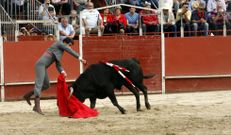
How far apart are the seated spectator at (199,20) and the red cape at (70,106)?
634cm

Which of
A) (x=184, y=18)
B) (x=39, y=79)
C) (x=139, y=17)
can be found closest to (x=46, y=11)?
(x=139, y=17)

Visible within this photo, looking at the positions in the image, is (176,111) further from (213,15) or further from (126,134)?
(213,15)

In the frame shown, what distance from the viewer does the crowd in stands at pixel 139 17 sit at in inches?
650

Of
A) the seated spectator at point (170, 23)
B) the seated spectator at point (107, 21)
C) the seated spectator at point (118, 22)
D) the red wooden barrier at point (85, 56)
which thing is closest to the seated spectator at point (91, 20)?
the seated spectator at point (107, 21)

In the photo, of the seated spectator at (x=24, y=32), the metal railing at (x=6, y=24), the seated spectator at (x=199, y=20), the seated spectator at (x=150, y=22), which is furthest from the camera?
the seated spectator at (x=199, y=20)

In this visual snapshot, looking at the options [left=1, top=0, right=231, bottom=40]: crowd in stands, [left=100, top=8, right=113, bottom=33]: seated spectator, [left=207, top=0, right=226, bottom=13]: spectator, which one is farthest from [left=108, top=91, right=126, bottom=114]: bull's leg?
[left=207, top=0, right=226, bottom=13]: spectator

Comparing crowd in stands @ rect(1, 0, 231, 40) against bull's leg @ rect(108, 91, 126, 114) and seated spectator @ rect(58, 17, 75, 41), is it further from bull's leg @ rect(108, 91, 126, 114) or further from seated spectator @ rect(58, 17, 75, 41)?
bull's leg @ rect(108, 91, 126, 114)

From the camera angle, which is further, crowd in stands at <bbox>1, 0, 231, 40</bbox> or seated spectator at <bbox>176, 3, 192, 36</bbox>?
seated spectator at <bbox>176, 3, 192, 36</bbox>

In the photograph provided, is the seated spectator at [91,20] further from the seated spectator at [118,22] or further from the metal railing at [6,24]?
the metal railing at [6,24]

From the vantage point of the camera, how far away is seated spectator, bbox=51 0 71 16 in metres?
17.8

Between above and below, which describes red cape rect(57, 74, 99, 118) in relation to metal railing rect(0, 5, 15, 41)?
below

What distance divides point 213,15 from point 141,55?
2.76 m

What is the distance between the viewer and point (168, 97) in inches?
602

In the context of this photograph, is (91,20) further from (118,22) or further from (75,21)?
(118,22)
